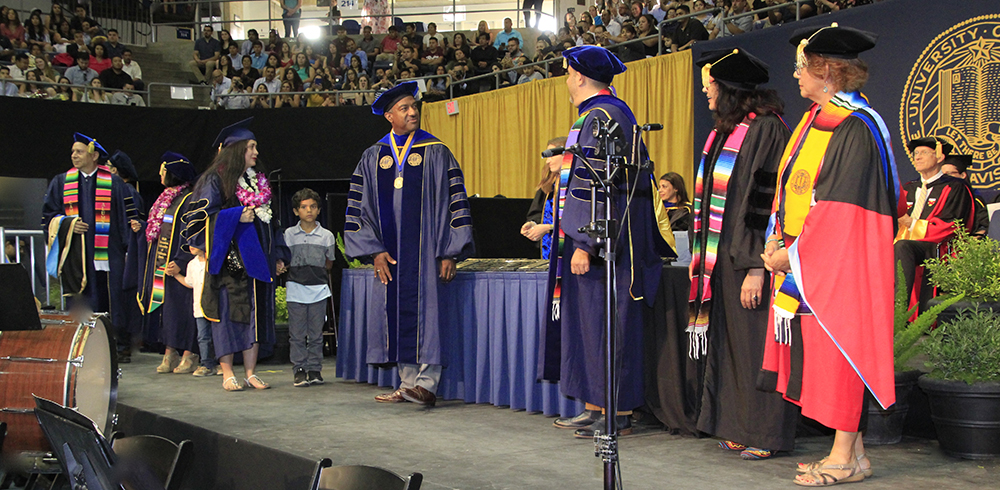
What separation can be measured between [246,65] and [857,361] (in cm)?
1469

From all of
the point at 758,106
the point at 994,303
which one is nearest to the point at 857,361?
the point at 758,106

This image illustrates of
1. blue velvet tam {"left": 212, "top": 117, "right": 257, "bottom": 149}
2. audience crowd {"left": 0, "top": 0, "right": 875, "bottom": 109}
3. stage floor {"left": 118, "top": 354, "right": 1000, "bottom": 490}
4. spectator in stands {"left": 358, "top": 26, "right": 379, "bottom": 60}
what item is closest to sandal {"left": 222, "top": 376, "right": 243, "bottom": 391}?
stage floor {"left": 118, "top": 354, "right": 1000, "bottom": 490}

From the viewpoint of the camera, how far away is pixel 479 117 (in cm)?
1441

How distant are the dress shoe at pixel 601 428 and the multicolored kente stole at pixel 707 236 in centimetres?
55

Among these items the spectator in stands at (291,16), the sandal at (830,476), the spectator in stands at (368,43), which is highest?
the spectator in stands at (291,16)

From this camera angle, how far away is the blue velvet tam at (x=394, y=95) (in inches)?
198

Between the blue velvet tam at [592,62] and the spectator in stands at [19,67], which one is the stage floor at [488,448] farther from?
the spectator in stands at [19,67]

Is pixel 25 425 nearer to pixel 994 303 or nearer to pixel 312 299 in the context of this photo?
pixel 312 299

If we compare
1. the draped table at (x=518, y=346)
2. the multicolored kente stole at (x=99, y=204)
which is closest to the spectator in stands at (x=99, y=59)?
the multicolored kente stole at (x=99, y=204)

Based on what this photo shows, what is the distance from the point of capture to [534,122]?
13.0 metres

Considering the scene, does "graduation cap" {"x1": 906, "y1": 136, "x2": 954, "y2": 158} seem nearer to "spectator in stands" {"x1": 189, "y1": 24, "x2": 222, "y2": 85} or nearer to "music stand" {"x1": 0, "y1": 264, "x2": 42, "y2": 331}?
"music stand" {"x1": 0, "y1": 264, "x2": 42, "y2": 331}

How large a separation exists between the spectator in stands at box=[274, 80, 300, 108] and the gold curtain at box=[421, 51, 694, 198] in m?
2.33

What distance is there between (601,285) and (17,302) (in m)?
2.56

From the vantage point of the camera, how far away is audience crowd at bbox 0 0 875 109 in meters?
12.8
